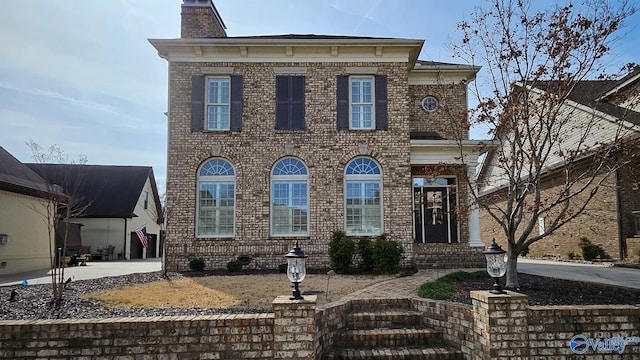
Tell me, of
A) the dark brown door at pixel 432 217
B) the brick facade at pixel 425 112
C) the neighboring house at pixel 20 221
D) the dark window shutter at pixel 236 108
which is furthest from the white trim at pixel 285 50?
the neighboring house at pixel 20 221

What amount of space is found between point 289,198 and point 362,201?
216 cm

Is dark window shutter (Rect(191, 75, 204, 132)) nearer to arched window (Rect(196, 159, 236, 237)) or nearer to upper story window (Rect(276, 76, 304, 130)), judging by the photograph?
arched window (Rect(196, 159, 236, 237))

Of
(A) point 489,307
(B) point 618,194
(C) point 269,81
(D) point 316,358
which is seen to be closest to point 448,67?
(C) point 269,81

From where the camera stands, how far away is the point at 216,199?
12211mm

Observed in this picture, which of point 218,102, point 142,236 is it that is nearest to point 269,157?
point 218,102

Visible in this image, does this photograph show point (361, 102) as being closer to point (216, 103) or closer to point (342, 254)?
point (216, 103)

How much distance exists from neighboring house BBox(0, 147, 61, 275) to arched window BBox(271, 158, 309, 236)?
708 centimetres

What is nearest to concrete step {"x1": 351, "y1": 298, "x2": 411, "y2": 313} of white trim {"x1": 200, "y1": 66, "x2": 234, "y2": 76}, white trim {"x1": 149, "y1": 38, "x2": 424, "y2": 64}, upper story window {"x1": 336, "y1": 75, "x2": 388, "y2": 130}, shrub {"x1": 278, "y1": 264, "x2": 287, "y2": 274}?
shrub {"x1": 278, "y1": 264, "x2": 287, "y2": 274}

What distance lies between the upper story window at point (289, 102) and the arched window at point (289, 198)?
1.08 metres

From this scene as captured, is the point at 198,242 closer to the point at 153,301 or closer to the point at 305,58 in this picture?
the point at 153,301

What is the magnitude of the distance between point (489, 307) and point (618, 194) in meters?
12.6

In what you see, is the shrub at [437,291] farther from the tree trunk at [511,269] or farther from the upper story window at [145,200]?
the upper story window at [145,200]

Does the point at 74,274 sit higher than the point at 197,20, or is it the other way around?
the point at 197,20

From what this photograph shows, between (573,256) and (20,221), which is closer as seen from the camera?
(20,221)
